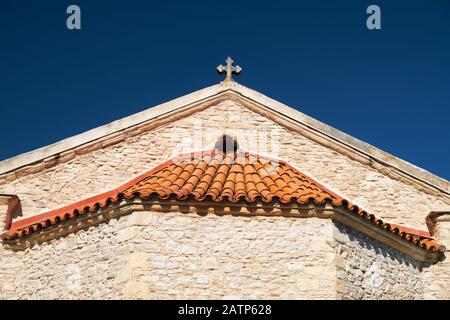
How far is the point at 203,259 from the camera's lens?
868 cm

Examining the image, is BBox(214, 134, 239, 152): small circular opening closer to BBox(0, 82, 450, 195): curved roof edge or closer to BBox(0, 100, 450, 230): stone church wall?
BBox(0, 100, 450, 230): stone church wall

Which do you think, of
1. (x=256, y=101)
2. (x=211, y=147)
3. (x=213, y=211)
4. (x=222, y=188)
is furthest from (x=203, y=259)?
(x=256, y=101)

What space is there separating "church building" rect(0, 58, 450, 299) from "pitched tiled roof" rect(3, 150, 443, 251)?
0.03 meters

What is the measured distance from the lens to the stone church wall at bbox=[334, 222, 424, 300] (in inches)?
353

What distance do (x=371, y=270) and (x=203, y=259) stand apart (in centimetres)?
269

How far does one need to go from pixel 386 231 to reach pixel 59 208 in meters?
5.44

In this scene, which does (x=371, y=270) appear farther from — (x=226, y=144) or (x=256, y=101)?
(x=256, y=101)

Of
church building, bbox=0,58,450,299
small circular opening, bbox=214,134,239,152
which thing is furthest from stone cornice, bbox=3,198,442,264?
small circular opening, bbox=214,134,239,152

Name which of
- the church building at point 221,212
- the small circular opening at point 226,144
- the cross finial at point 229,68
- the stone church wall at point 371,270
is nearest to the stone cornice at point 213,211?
the church building at point 221,212

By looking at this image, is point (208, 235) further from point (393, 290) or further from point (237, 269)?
point (393, 290)

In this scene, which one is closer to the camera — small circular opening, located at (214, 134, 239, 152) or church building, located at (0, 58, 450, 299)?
church building, located at (0, 58, 450, 299)

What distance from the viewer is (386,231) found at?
9.77 metres

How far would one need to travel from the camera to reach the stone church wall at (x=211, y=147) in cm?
1068
